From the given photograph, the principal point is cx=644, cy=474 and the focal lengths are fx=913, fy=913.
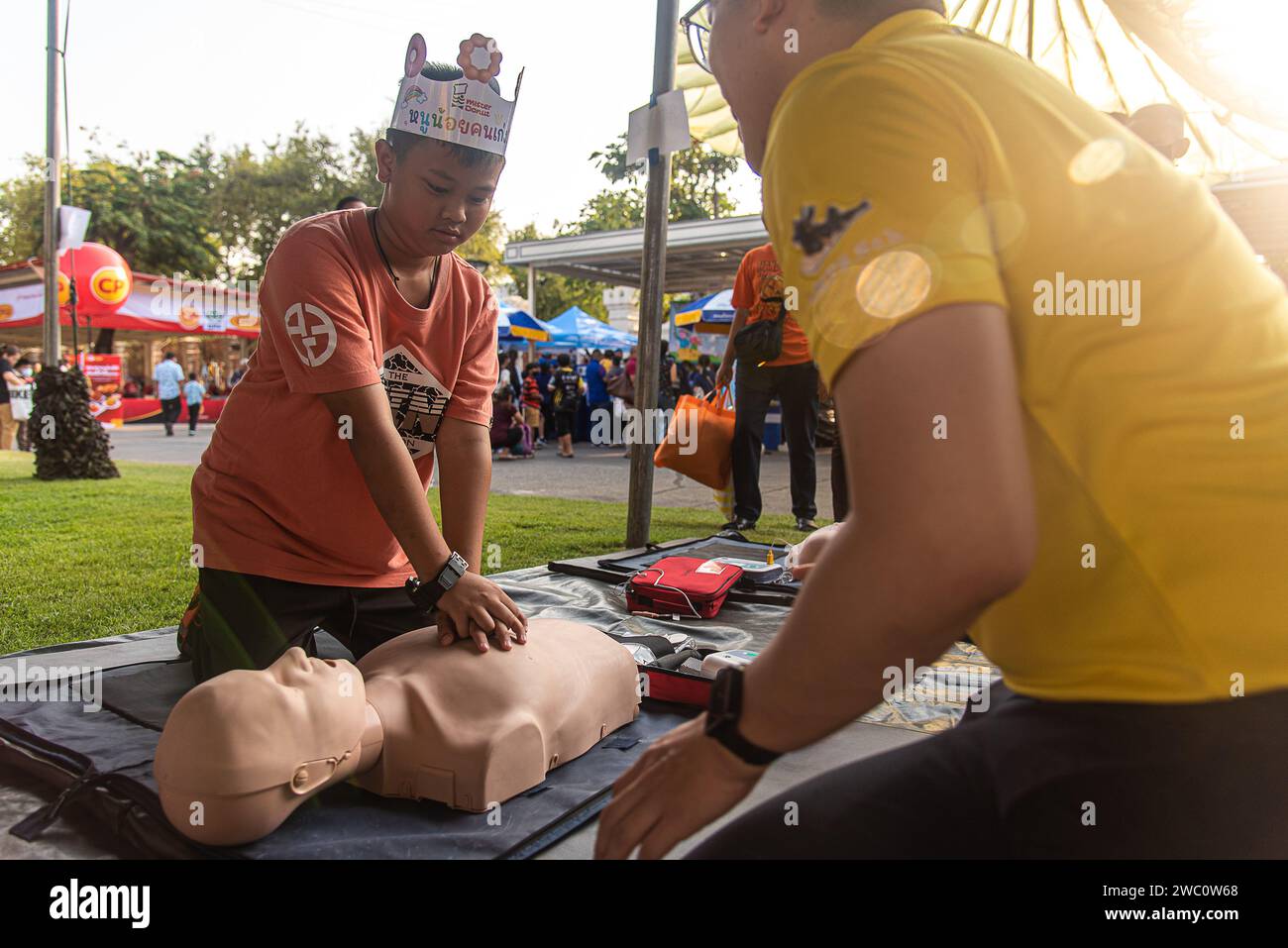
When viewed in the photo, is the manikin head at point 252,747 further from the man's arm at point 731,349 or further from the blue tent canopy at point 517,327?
the blue tent canopy at point 517,327

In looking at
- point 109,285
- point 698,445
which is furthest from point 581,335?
point 698,445

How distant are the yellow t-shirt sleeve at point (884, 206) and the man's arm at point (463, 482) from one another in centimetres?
195

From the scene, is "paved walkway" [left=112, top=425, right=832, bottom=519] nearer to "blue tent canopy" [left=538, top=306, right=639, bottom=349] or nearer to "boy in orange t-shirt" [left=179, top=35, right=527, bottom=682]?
"boy in orange t-shirt" [left=179, top=35, right=527, bottom=682]

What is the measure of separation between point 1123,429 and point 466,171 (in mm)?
1953

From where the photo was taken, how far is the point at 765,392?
6.33 metres

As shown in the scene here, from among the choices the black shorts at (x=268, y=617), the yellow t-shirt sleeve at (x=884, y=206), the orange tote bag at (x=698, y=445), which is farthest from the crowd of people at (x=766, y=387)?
the yellow t-shirt sleeve at (x=884, y=206)

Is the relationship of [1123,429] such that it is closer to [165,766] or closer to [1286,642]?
[1286,642]

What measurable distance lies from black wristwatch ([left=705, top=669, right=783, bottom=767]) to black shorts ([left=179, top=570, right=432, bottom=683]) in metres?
1.85

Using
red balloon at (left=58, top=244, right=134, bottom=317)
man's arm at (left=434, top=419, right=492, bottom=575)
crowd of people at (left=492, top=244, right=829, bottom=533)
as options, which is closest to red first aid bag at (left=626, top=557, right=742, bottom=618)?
man's arm at (left=434, top=419, right=492, bottom=575)

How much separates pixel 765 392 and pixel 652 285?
1.19 meters

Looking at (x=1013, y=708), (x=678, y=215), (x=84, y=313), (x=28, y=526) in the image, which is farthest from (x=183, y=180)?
(x=1013, y=708)

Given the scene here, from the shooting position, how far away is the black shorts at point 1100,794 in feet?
2.70

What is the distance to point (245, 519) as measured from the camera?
254cm

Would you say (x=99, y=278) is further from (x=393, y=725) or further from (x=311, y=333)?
(x=393, y=725)
